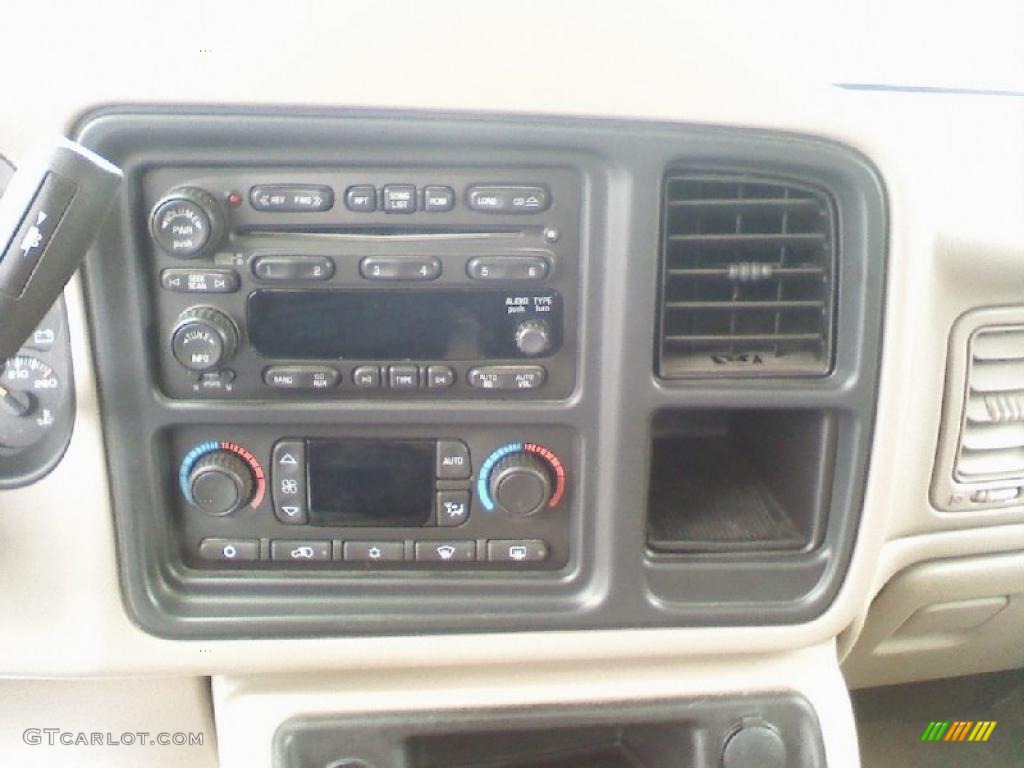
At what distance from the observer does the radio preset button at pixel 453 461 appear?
26.7 inches

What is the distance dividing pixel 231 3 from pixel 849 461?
1.74 ft

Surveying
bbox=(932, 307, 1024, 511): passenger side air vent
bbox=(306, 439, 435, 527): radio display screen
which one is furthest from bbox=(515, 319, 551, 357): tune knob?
bbox=(932, 307, 1024, 511): passenger side air vent

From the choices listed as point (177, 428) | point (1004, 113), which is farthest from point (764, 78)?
point (1004, 113)

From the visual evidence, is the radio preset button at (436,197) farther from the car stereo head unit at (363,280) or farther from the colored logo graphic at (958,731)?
the colored logo graphic at (958,731)

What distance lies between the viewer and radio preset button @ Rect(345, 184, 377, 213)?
606 millimetres

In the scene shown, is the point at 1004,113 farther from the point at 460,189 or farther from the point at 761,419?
the point at 460,189

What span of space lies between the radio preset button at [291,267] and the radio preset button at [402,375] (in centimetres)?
8

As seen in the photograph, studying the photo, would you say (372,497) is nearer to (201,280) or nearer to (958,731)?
(201,280)

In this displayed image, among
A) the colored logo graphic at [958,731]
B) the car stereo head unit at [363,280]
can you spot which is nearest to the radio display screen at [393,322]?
the car stereo head unit at [363,280]

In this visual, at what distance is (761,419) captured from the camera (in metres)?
0.80

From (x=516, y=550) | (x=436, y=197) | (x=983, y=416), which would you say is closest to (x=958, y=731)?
(x=983, y=416)

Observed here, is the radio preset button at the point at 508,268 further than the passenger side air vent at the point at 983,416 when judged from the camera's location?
No

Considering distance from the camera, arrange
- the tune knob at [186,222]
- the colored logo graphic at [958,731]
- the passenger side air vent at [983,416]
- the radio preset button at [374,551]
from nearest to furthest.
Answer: the tune knob at [186,222] < the radio preset button at [374,551] < the passenger side air vent at [983,416] < the colored logo graphic at [958,731]

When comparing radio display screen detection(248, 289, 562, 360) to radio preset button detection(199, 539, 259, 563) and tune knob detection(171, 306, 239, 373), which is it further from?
radio preset button detection(199, 539, 259, 563)
